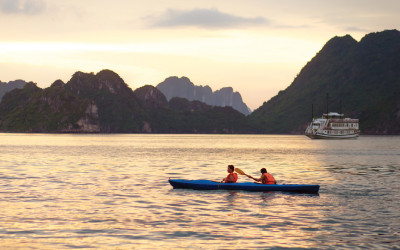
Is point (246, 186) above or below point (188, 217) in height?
above

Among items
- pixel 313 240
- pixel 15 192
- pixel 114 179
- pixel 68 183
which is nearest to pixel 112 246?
→ pixel 313 240

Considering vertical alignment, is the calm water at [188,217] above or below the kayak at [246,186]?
below

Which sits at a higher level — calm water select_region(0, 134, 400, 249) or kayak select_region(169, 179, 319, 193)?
kayak select_region(169, 179, 319, 193)

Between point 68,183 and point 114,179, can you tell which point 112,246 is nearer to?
point 68,183

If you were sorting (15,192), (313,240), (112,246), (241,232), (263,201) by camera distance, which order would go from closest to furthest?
(112,246) → (313,240) → (241,232) → (263,201) → (15,192)

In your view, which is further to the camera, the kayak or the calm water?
the kayak

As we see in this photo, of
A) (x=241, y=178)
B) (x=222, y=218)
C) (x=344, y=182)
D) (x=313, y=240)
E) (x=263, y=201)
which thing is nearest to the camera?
(x=313, y=240)

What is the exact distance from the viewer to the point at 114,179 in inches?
1905

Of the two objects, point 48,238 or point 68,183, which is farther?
point 68,183

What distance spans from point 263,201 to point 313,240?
479 inches

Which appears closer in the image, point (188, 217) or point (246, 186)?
point (188, 217)

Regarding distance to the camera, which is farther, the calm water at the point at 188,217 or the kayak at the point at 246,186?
the kayak at the point at 246,186

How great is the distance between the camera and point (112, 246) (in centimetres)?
1917

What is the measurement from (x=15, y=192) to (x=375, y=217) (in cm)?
2510
